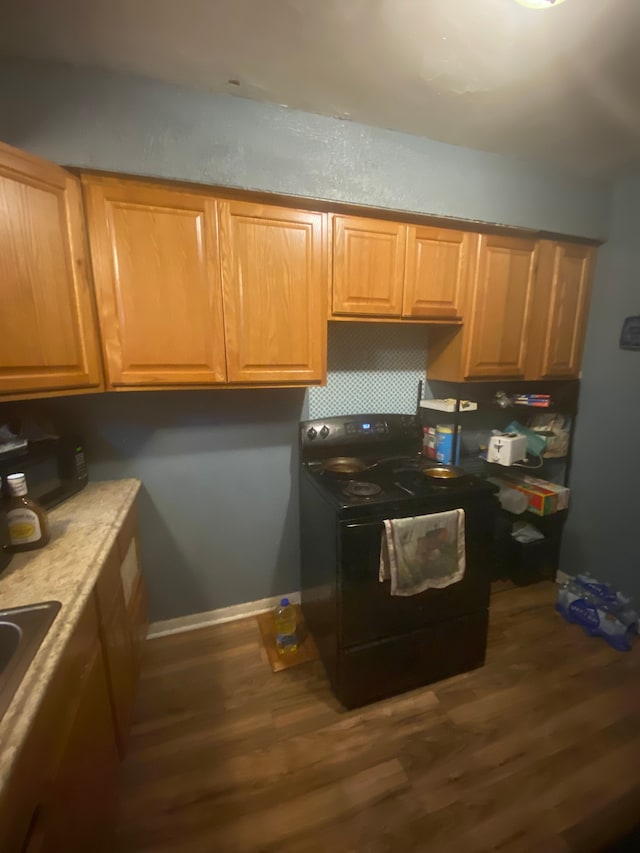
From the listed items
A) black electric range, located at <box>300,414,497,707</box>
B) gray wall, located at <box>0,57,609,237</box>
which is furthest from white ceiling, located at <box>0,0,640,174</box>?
black electric range, located at <box>300,414,497,707</box>

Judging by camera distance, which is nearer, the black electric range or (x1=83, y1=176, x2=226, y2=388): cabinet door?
(x1=83, y1=176, x2=226, y2=388): cabinet door

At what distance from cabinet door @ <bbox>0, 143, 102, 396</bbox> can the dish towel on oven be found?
4.38ft

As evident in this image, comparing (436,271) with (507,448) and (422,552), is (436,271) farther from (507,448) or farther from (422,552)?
(422,552)

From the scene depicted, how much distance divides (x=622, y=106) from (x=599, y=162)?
1.50 feet

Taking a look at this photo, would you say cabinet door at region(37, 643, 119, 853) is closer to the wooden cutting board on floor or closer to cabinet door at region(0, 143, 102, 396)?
the wooden cutting board on floor

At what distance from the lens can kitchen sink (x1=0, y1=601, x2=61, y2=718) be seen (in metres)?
0.68

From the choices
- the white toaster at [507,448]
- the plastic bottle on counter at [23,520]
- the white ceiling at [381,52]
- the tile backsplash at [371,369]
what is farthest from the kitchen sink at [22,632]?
the white toaster at [507,448]

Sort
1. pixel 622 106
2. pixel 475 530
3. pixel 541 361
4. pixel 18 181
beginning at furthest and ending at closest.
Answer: pixel 541 361, pixel 475 530, pixel 622 106, pixel 18 181

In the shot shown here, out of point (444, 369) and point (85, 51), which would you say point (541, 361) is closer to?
point (444, 369)

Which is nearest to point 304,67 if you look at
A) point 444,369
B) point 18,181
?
point 18,181

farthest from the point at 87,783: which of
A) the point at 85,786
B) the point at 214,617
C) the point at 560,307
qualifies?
the point at 560,307

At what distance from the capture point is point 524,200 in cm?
165

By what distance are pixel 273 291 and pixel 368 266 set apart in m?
0.46

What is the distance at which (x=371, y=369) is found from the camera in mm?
1982
